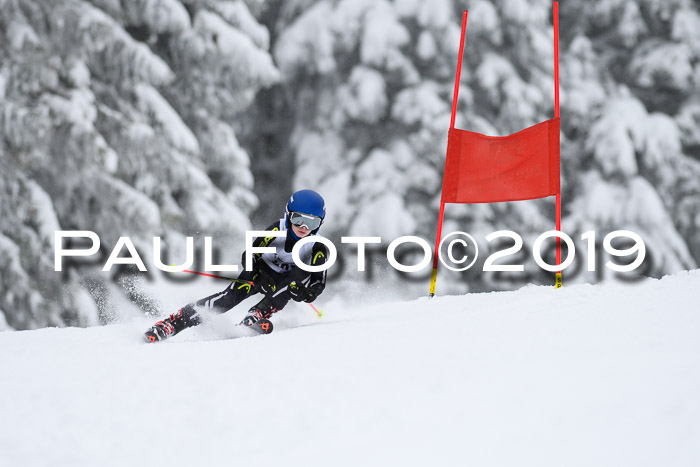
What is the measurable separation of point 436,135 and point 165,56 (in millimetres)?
4023

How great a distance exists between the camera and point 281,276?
4.84m

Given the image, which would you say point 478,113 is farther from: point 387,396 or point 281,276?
point 387,396

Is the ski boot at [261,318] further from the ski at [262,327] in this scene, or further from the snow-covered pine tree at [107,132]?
the snow-covered pine tree at [107,132]

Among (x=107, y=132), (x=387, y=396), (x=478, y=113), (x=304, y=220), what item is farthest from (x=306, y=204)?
(x=478, y=113)

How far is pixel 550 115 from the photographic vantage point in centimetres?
1129

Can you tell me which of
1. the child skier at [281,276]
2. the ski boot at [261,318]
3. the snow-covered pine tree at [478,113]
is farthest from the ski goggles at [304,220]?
the snow-covered pine tree at [478,113]

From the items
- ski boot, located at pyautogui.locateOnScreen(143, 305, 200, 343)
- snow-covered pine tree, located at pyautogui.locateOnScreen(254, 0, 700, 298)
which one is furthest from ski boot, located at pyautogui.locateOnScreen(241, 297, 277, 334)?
snow-covered pine tree, located at pyautogui.locateOnScreen(254, 0, 700, 298)

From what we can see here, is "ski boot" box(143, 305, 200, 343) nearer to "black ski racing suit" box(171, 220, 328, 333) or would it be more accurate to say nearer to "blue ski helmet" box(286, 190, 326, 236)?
"black ski racing suit" box(171, 220, 328, 333)

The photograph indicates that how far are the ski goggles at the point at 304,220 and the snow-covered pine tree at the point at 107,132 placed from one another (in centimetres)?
366

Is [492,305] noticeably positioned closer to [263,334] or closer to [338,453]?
[263,334]

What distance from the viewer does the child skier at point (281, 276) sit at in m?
4.52

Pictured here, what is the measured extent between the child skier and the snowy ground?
696 millimetres

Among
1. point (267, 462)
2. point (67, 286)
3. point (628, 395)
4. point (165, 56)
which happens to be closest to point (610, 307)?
point (628, 395)

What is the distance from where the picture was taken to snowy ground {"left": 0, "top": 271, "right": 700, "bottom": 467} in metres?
2.24
